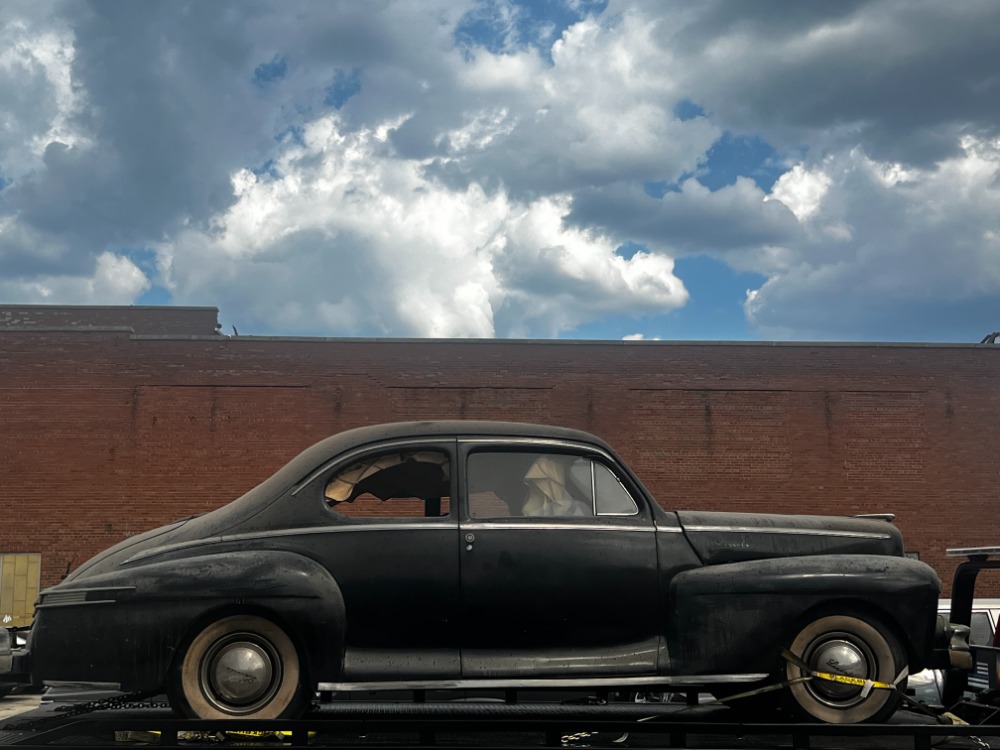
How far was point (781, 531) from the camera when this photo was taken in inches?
193

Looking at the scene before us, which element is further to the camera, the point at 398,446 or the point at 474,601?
the point at 398,446

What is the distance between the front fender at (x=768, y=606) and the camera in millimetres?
4574

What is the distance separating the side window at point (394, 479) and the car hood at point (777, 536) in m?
1.11

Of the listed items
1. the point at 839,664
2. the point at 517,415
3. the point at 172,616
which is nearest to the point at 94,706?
the point at 172,616

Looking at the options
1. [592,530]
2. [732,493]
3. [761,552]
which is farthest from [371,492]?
[732,493]

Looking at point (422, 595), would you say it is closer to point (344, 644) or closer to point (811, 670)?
point (344, 644)

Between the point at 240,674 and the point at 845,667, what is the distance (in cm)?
258

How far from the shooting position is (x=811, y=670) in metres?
4.59

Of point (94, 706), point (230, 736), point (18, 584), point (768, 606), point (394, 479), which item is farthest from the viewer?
point (18, 584)

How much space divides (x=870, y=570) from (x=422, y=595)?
197 cm

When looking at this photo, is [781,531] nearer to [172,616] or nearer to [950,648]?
[950,648]

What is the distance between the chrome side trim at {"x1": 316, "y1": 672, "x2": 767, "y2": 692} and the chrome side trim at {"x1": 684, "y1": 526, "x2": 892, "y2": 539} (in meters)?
0.63

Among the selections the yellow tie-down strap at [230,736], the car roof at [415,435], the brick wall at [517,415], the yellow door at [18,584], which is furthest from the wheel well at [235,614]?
the yellow door at [18,584]

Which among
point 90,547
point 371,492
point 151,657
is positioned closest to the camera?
point 151,657
